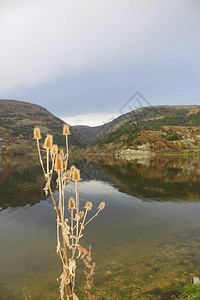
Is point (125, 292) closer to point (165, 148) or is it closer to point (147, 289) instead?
point (147, 289)

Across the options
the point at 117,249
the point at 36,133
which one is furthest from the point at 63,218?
the point at 117,249

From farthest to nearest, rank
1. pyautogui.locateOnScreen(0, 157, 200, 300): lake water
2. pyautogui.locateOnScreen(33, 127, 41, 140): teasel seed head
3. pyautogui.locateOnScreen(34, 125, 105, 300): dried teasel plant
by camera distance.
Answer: pyautogui.locateOnScreen(0, 157, 200, 300): lake water, pyautogui.locateOnScreen(33, 127, 41, 140): teasel seed head, pyautogui.locateOnScreen(34, 125, 105, 300): dried teasel plant

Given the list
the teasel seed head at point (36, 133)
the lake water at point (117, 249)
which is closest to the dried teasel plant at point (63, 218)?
the teasel seed head at point (36, 133)

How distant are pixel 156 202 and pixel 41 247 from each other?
13543mm

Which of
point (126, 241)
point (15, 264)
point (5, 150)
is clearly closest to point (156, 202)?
point (126, 241)

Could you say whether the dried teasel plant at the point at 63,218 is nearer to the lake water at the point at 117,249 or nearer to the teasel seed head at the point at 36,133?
the teasel seed head at the point at 36,133

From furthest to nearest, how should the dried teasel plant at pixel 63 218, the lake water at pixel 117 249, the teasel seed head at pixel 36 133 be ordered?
the lake water at pixel 117 249, the teasel seed head at pixel 36 133, the dried teasel plant at pixel 63 218

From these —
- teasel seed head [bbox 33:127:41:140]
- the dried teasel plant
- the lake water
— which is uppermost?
teasel seed head [bbox 33:127:41:140]

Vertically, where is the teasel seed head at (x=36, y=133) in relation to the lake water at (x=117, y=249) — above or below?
above

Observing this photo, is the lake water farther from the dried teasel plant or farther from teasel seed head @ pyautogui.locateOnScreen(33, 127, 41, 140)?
teasel seed head @ pyautogui.locateOnScreen(33, 127, 41, 140)

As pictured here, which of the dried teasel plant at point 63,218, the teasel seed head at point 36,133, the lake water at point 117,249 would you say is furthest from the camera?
the lake water at point 117,249

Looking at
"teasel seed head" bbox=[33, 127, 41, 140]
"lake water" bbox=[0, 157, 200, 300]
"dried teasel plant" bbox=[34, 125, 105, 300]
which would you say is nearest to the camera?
"dried teasel plant" bbox=[34, 125, 105, 300]

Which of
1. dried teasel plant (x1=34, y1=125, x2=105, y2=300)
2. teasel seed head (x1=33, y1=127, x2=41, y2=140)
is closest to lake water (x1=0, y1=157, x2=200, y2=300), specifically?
dried teasel plant (x1=34, y1=125, x2=105, y2=300)

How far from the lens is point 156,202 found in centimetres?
2072
